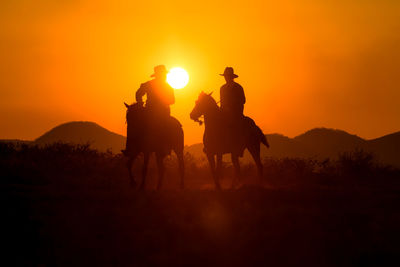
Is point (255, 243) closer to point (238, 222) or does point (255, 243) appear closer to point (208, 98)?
point (238, 222)

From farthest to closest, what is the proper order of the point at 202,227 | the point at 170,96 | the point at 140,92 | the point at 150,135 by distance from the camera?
the point at 170,96
the point at 140,92
the point at 150,135
the point at 202,227

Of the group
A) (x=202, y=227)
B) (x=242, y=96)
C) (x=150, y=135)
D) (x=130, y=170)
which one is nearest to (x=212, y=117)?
(x=242, y=96)

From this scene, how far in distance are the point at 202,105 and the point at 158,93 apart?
1340 mm

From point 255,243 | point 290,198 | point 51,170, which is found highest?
point 51,170

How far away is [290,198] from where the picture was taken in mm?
15805

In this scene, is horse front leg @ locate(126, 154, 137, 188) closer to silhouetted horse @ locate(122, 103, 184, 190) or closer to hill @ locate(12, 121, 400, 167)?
silhouetted horse @ locate(122, 103, 184, 190)

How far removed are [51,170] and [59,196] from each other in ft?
30.0

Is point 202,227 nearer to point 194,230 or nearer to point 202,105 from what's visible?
point 194,230

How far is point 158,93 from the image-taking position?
721 inches

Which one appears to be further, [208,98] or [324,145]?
[324,145]

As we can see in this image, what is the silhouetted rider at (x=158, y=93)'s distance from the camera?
60.1ft

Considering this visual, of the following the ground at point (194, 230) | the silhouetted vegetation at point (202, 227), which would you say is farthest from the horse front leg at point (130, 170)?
the ground at point (194, 230)

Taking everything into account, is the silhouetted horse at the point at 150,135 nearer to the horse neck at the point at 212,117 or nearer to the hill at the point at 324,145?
the horse neck at the point at 212,117

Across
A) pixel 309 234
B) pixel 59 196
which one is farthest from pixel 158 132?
pixel 309 234
